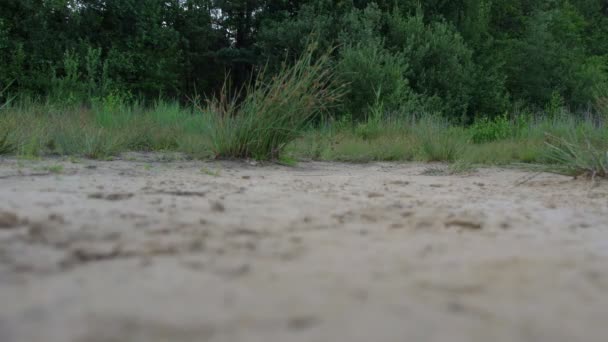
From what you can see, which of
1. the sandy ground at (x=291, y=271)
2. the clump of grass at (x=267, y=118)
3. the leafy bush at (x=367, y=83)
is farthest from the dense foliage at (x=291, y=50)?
the sandy ground at (x=291, y=271)

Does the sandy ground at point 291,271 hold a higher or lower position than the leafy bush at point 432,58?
lower

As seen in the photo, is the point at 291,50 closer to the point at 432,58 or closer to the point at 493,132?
the point at 432,58

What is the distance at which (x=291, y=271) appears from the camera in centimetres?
107

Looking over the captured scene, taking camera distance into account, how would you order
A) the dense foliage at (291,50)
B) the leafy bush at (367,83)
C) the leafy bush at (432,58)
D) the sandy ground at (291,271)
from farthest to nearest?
the leafy bush at (432,58)
the dense foliage at (291,50)
the leafy bush at (367,83)
the sandy ground at (291,271)

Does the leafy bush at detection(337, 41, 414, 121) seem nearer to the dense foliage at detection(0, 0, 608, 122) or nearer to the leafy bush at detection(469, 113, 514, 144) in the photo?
the dense foliage at detection(0, 0, 608, 122)

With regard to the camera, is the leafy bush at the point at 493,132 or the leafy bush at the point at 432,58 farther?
the leafy bush at the point at 432,58

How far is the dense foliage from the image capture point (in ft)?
43.9

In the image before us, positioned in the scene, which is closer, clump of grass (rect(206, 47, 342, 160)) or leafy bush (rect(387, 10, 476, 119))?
clump of grass (rect(206, 47, 342, 160))

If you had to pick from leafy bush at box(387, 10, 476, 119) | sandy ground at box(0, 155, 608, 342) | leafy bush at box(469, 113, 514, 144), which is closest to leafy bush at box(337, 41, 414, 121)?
leafy bush at box(469, 113, 514, 144)

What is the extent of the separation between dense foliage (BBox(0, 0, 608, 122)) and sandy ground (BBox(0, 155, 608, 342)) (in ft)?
31.5

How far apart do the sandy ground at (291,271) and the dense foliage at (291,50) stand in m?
9.59

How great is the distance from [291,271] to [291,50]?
49.5 feet

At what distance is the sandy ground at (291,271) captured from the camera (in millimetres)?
800

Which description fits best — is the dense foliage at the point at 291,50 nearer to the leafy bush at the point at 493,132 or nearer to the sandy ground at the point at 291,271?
the leafy bush at the point at 493,132
